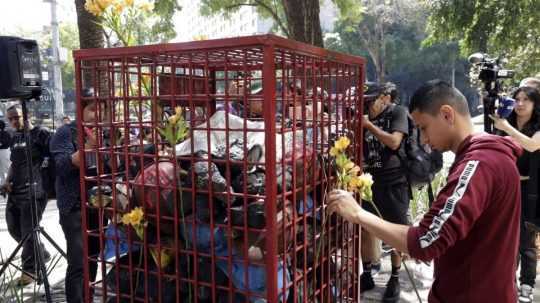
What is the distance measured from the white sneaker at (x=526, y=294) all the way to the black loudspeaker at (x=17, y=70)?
4145 mm

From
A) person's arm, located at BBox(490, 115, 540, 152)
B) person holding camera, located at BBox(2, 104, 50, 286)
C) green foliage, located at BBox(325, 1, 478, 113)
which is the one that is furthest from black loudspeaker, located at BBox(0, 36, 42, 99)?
green foliage, located at BBox(325, 1, 478, 113)

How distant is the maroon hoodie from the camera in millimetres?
1687

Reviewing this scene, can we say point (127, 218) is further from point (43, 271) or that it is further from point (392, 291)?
point (392, 291)

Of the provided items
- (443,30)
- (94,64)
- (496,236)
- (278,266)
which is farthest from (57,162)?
(443,30)

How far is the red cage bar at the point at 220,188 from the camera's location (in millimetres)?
1860

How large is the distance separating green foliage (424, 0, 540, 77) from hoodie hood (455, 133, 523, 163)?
25.7ft

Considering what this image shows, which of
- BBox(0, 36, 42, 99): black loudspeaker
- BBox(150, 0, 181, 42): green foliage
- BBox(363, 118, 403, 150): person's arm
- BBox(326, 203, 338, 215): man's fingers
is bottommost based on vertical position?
BBox(326, 203, 338, 215): man's fingers

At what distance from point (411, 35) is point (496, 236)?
4050 centimetres

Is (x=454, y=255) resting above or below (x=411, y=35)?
below

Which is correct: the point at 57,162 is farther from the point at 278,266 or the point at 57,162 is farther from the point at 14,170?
the point at 278,266

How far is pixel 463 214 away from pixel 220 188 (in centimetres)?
89

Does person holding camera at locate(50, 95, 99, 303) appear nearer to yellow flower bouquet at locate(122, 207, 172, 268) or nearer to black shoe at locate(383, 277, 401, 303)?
yellow flower bouquet at locate(122, 207, 172, 268)

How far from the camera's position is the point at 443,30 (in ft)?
31.9

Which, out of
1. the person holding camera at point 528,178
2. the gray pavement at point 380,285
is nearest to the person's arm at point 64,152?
the gray pavement at point 380,285
